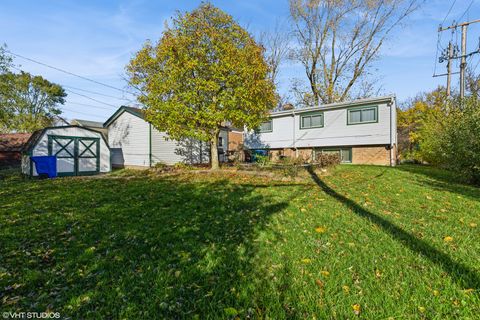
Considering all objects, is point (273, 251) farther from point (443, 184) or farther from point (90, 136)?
point (90, 136)

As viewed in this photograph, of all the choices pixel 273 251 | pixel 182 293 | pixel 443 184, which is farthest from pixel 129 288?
pixel 443 184

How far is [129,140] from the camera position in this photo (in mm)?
17984

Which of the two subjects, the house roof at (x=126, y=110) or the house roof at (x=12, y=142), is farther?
the house roof at (x=12, y=142)

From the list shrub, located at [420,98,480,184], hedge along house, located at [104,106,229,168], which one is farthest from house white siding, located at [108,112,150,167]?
shrub, located at [420,98,480,184]

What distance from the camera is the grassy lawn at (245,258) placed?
2410mm

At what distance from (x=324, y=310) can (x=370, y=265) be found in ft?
3.94

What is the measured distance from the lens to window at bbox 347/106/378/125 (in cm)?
1638

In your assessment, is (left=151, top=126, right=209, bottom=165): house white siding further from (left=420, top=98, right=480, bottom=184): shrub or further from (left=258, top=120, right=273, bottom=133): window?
(left=420, top=98, right=480, bottom=184): shrub

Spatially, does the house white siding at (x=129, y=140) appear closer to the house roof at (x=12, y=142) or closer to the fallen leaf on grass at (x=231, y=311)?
the house roof at (x=12, y=142)

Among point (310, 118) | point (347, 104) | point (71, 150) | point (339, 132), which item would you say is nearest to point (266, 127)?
point (310, 118)

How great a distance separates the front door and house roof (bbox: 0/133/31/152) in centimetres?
1494

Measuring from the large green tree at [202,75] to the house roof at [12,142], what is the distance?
70.9 ft

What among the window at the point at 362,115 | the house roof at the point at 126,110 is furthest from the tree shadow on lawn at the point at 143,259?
the window at the point at 362,115

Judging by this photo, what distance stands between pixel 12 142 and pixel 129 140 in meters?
18.2
